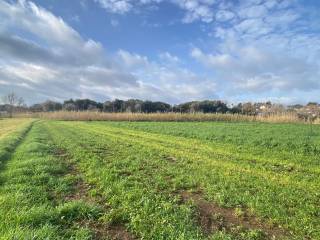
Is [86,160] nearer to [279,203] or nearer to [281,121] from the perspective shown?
[279,203]

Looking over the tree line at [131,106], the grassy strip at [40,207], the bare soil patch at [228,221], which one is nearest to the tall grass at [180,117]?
the tree line at [131,106]

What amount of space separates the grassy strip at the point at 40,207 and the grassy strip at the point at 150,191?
67 cm

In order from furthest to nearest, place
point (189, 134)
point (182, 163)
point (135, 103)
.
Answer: point (135, 103)
point (189, 134)
point (182, 163)

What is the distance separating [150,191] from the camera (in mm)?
6922

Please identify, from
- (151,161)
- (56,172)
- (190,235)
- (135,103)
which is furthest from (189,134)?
(135,103)

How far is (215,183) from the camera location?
7809mm

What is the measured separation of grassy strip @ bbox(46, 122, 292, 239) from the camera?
4.88 meters

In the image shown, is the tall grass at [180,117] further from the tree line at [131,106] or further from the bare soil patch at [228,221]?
the bare soil patch at [228,221]

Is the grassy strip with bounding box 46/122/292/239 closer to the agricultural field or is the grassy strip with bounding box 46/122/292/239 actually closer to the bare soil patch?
the agricultural field

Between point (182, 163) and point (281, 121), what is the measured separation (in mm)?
33192

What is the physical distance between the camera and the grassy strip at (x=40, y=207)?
4453 mm

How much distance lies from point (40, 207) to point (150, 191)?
2.41 metres

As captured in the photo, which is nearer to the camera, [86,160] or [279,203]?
[279,203]

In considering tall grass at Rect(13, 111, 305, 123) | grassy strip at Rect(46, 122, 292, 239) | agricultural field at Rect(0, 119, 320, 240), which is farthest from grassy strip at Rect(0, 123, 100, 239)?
tall grass at Rect(13, 111, 305, 123)
